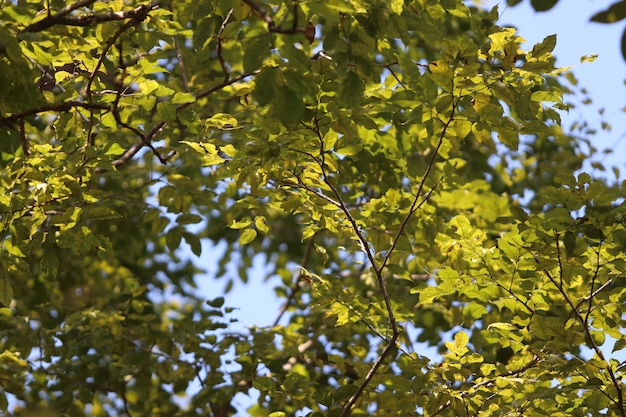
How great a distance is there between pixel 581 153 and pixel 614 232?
11.3 feet

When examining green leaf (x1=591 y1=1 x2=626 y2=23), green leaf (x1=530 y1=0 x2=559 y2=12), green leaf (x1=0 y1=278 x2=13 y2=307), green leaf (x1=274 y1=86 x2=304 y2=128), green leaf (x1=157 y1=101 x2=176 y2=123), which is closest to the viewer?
green leaf (x1=591 y1=1 x2=626 y2=23)

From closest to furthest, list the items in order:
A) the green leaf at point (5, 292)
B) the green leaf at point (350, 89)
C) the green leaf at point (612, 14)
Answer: the green leaf at point (612, 14)
the green leaf at point (350, 89)
the green leaf at point (5, 292)

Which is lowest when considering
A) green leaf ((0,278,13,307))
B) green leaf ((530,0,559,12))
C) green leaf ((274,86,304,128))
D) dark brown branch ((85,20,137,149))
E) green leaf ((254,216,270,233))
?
green leaf ((530,0,559,12))

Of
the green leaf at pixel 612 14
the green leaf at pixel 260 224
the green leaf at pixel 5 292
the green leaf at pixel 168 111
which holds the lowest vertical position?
the green leaf at pixel 612 14

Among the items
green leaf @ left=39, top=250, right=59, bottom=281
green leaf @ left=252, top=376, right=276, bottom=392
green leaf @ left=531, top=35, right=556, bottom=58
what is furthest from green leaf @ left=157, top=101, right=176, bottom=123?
green leaf @ left=531, top=35, right=556, bottom=58

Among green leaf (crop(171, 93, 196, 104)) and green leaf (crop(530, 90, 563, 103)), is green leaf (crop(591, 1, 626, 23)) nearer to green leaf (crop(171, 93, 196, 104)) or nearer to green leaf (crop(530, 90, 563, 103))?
green leaf (crop(530, 90, 563, 103))

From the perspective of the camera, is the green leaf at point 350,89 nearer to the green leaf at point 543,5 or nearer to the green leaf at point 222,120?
the green leaf at point 222,120

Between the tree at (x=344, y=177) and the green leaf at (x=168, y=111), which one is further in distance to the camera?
the green leaf at (x=168, y=111)

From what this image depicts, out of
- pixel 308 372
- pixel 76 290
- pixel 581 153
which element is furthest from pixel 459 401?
pixel 76 290

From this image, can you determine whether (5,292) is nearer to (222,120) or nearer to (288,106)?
(222,120)

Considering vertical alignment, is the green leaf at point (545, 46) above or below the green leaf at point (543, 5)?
above

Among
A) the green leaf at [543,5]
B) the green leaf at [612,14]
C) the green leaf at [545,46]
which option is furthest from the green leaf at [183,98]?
the green leaf at [612,14]

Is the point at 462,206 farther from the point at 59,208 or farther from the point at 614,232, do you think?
the point at 59,208

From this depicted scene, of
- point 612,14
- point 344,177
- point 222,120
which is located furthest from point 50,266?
point 612,14
